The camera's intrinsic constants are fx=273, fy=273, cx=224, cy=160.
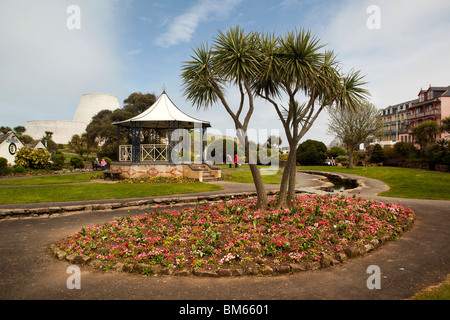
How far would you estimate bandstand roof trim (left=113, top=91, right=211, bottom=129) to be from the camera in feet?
71.8

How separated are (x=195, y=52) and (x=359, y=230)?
744 cm

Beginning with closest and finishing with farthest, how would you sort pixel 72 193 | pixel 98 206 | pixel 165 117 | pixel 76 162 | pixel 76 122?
pixel 98 206
pixel 72 193
pixel 165 117
pixel 76 162
pixel 76 122

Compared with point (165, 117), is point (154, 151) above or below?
below

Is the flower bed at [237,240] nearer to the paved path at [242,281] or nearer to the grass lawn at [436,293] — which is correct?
the paved path at [242,281]

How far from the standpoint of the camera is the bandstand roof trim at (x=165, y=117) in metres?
21.9

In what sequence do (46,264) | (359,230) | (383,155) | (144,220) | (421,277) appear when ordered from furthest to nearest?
1. (383,155)
2. (144,220)
3. (359,230)
4. (46,264)
5. (421,277)

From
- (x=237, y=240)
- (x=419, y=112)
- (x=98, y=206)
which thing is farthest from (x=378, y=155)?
(x=237, y=240)

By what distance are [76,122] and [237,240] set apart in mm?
110823

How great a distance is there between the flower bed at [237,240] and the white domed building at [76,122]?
105 m

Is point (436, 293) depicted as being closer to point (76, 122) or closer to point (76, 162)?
point (76, 162)

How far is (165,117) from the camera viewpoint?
22.1m
